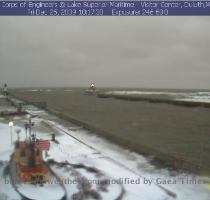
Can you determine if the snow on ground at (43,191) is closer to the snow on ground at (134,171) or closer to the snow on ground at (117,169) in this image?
the snow on ground at (117,169)

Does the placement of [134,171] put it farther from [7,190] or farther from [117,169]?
[7,190]

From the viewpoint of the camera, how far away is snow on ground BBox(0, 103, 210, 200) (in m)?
13.5

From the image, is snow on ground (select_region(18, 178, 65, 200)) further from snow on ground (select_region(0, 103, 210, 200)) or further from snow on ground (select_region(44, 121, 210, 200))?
snow on ground (select_region(44, 121, 210, 200))

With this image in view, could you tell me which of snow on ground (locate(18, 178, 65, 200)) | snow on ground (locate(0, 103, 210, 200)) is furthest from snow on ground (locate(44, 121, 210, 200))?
snow on ground (locate(18, 178, 65, 200))

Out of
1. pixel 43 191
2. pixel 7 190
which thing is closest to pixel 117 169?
pixel 43 191

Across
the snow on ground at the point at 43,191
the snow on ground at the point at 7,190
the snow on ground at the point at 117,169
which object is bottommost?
the snow on ground at the point at 117,169

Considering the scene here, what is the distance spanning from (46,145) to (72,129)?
17473mm

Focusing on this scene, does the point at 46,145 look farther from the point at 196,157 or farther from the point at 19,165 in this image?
the point at 196,157

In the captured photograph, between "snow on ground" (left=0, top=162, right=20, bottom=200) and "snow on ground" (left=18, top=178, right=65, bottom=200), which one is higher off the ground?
"snow on ground" (left=18, top=178, right=65, bottom=200)

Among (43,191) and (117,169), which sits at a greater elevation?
(43,191)

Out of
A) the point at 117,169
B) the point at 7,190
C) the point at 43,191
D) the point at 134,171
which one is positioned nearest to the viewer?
the point at 43,191

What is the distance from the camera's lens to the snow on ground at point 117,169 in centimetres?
1351

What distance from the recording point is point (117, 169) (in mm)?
17484

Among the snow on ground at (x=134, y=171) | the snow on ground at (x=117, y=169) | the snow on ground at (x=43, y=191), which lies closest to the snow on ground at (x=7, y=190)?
the snow on ground at (x=117, y=169)
